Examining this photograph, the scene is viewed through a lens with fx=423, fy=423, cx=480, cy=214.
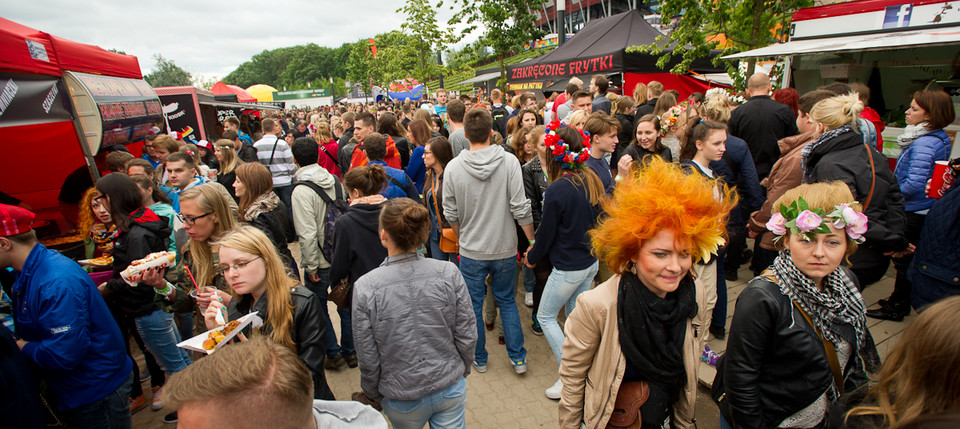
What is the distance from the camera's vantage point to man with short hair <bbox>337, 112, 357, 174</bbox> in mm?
6410

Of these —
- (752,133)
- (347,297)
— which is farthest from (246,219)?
(752,133)

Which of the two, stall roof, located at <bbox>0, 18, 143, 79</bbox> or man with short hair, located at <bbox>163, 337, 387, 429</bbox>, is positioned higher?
stall roof, located at <bbox>0, 18, 143, 79</bbox>

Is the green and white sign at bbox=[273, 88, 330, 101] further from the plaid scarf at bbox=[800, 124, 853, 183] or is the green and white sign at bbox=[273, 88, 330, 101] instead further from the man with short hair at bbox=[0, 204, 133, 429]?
the plaid scarf at bbox=[800, 124, 853, 183]

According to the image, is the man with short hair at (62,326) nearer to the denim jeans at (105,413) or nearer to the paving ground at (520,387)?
the denim jeans at (105,413)

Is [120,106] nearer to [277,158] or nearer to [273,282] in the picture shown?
[277,158]

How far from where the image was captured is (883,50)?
5.36 meters

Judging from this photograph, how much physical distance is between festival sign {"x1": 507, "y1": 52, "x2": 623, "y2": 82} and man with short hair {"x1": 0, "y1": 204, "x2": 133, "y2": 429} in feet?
31.8

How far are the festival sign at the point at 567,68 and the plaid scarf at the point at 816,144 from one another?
272 inches

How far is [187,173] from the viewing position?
4.62 m

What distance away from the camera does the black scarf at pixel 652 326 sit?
1.81m

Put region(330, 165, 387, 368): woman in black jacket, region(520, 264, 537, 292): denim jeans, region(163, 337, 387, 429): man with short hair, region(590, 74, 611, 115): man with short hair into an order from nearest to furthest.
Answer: region(163, 337, 387, 429): man with short hair < region(330, 165, 387, 368): woman in black jacket < region(520, 264, 537, 292): denim jeans < region(590, 74, 611, 115): man with short hair

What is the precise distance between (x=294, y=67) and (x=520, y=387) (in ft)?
384

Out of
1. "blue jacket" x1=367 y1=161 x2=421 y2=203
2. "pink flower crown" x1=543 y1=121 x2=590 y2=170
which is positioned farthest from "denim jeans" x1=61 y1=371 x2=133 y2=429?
"pink flower crown" x1=543 y1=121 x2=590 y2=170

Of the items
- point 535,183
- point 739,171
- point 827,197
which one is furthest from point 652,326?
point 739,171
